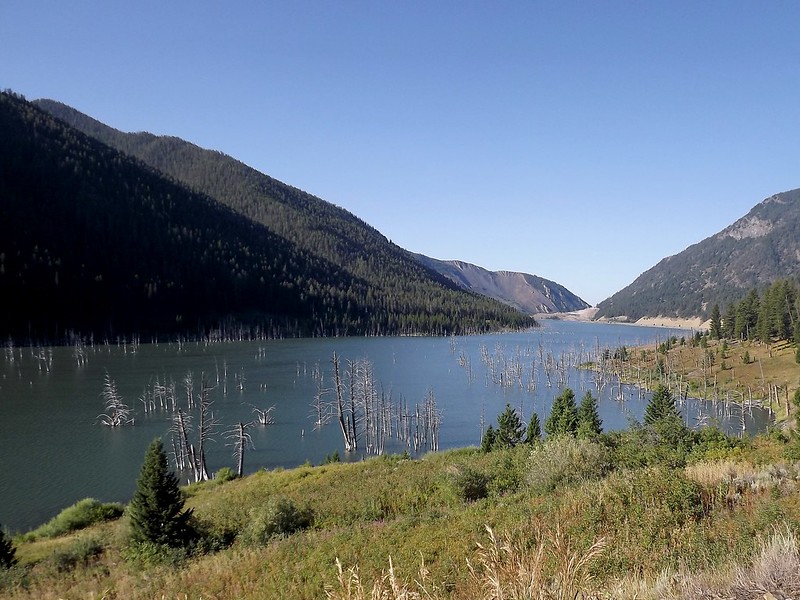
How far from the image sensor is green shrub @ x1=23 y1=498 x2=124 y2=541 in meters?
26.7

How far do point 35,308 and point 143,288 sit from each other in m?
38.1

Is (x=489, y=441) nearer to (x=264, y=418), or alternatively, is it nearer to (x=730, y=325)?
(x=264, y=418)

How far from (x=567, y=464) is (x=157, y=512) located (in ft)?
52.3

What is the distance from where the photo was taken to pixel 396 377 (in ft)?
320

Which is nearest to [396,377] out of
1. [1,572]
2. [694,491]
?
[1,572]

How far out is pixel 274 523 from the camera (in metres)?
17.3

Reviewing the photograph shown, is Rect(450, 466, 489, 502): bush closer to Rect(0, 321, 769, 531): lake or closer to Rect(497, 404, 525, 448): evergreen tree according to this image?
Rect(0, 321, 769, 531): lake

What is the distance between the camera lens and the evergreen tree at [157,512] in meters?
17.7

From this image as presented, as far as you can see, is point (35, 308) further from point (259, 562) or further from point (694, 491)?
point (694, 491)

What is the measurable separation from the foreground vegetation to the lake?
57.1ft

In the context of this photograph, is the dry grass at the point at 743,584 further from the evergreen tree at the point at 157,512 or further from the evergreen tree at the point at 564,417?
the evergreen tree at the point at 564,417

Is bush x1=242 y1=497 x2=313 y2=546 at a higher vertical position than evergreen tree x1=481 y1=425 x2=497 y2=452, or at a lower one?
higher

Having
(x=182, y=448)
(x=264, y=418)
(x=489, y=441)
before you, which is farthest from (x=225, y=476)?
(x=489, y=441)

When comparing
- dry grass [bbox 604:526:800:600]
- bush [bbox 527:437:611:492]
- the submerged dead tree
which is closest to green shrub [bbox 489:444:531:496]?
bush [bbox 527:437:611:492]
